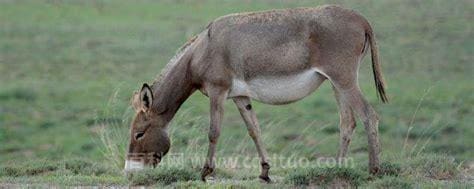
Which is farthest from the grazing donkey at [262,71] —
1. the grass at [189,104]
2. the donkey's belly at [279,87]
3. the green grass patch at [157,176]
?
the grass at [189,104]

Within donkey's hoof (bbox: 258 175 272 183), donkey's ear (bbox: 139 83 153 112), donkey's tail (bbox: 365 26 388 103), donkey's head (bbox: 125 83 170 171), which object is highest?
donkey's tail (bbox: 365 26 388 103)

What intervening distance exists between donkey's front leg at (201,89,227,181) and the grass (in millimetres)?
278

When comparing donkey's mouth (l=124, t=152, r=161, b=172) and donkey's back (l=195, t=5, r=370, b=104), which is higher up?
donkey's back (l=195, t=5, r=370, b=104)

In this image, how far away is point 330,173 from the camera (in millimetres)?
13594

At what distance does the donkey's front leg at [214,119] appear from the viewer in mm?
14094

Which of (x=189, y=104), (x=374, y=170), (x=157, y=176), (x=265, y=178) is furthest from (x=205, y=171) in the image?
(x=189, y=104)

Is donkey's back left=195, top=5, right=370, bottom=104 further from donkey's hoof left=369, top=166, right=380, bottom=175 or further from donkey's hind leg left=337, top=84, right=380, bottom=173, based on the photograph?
donkey's hoof left=369, top=166, right=380, bottom=175

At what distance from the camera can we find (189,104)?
2517 centimetres

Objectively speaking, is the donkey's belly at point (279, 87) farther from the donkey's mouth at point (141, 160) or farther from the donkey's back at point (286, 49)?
the donkey's mouth at point (141, 160)

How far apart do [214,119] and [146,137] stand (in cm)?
100

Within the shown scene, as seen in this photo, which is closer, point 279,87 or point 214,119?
point 279,87

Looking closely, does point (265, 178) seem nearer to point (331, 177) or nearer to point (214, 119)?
point (214, 119)

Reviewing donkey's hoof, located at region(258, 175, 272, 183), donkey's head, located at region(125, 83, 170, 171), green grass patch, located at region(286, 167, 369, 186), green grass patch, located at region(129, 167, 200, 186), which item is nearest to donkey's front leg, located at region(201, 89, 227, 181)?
green grass patch, located at region(129, 167, 200, 186)

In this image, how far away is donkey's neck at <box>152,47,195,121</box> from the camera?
1453 cm
